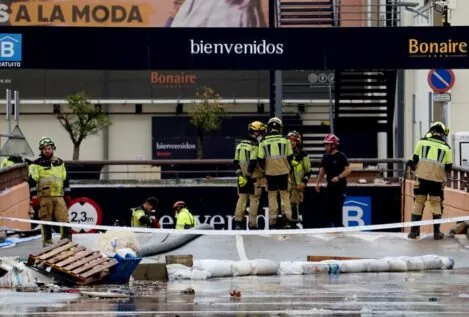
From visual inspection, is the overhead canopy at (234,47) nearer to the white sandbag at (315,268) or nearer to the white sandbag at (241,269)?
the white sandbag at (315,268)

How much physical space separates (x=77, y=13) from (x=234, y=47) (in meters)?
34.6

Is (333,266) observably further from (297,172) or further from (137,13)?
(137,13)

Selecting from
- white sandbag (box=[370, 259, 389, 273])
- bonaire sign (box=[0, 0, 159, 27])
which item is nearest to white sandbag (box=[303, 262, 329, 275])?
white sandbag (box=[370, 259, 389, 273])

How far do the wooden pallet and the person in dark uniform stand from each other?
22.6ft

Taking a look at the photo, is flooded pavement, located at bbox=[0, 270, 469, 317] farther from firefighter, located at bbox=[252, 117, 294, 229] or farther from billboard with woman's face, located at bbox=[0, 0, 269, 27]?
billboard with woman's face, located at bbox=[0, 0, 269, 27]

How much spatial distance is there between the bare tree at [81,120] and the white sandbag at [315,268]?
35.7 metres

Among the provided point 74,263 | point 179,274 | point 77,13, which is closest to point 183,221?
point 179,274

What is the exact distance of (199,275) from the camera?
1527 cm

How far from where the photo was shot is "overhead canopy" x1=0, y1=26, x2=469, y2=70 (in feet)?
78.0

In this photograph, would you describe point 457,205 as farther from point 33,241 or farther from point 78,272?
point 78,272

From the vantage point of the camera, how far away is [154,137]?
56281 mm

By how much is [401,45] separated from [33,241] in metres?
8.32

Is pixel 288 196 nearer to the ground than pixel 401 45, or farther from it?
nearer to the ground

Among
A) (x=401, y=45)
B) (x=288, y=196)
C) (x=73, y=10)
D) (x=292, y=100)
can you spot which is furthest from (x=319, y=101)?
(x=288, y=196)
